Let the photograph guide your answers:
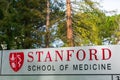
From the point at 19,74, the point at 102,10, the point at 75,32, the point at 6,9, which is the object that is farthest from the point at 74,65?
the point at 6,9

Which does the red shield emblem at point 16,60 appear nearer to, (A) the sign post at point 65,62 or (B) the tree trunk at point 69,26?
(A) the sign post at point 65,62

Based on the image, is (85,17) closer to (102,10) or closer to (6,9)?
(102,10)

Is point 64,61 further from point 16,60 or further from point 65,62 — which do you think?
point 16,60

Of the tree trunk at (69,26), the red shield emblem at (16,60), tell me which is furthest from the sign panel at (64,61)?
the tree trunk at (69,26)

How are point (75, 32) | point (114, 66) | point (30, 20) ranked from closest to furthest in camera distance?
point (114, 66) → point (75, 32) → point (30, 20)

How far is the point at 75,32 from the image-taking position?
11.1 meters

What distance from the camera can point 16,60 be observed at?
21.9 feet

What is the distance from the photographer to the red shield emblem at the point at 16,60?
261 inches

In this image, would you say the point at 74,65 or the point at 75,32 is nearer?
the point at 74,65

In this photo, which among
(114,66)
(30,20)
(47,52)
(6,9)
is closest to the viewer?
(114,66)

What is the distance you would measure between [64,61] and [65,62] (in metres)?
0.03

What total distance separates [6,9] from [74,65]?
12.0 m

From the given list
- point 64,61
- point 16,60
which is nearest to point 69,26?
point 16,60

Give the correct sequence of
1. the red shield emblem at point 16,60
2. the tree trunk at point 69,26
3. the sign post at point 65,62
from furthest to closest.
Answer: the tree trunk at point 69,26, the red shield emblem at point 16,60, the sign post at point 65,62
